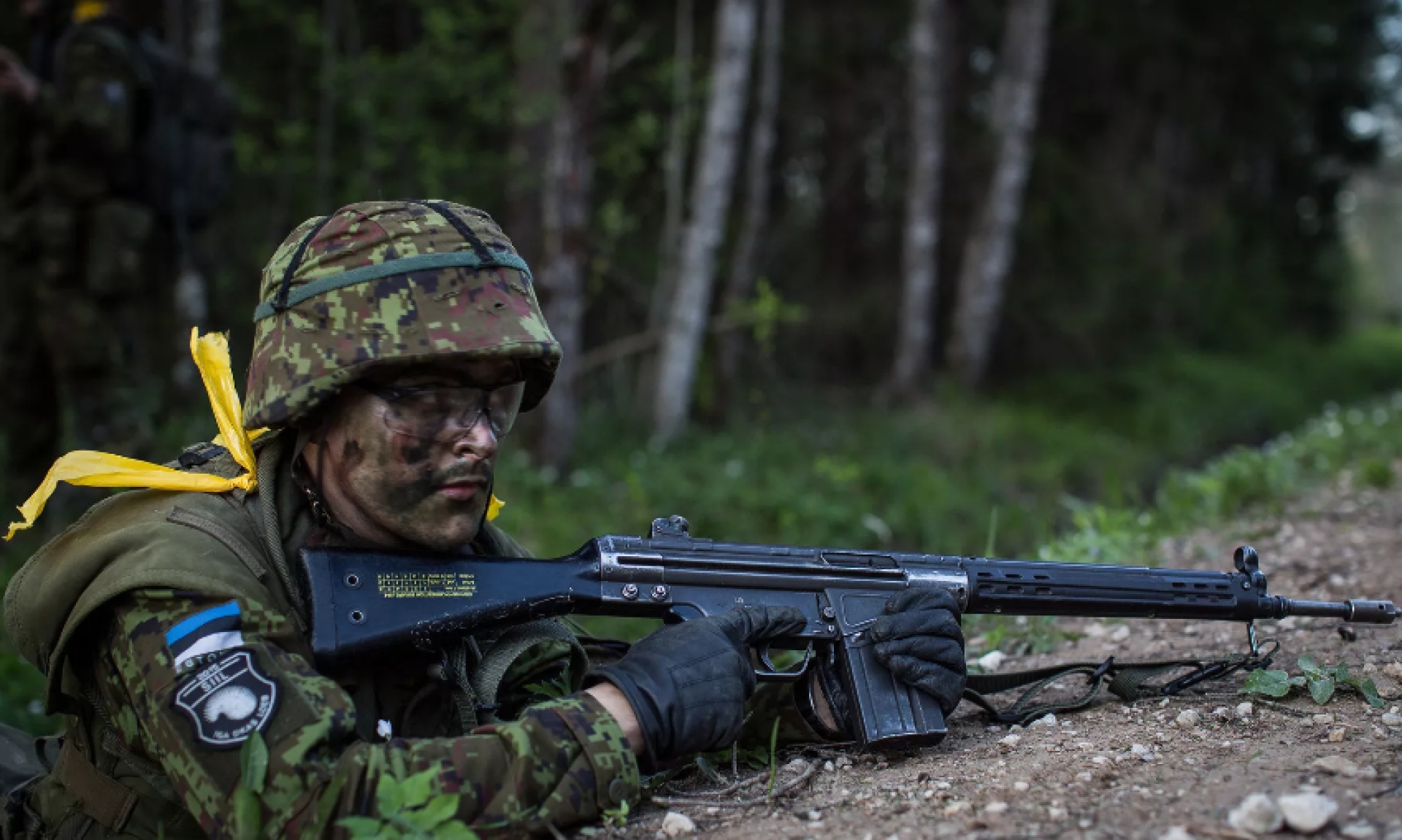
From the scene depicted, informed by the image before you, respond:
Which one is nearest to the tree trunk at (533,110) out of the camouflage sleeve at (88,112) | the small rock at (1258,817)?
the camouflage sleeve at (88,112)

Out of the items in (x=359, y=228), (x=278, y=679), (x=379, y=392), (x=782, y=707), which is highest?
(x=359, y=228)

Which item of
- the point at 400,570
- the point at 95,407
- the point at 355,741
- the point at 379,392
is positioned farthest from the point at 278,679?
the point at 95,407

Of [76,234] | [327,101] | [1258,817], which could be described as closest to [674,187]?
[327,101]

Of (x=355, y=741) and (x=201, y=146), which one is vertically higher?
(x=201, y=146)

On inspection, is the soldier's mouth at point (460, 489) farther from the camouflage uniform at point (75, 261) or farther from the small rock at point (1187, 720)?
the camouflage uniform at point (75, 261)

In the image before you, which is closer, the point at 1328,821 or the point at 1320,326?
the point at 1328,821

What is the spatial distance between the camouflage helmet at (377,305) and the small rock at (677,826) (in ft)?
3.67

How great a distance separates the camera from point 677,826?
2604 mm

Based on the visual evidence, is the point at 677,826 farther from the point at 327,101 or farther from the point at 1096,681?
the point at 327,101

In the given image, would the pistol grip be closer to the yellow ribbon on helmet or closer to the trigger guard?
the trigger guard

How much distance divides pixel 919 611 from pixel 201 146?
265 inches

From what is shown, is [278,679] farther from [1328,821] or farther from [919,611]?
[1328,821]

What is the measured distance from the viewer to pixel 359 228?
2.68m

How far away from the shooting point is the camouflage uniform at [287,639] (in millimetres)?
2254
